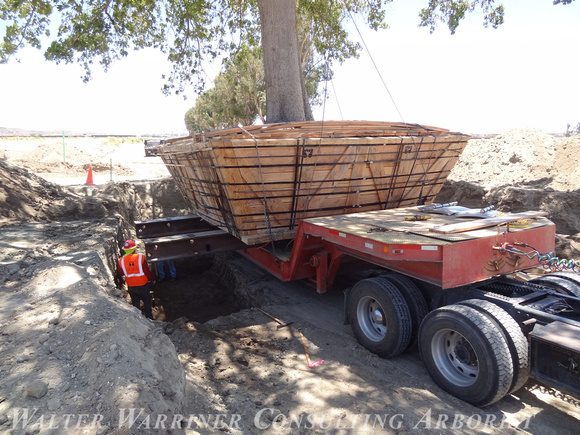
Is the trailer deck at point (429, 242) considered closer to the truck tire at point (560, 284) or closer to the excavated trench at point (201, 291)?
the truck tire at point (560, 284)

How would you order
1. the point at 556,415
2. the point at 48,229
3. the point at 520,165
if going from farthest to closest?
the point at 520,165 → the point at 48,229 → the point at 556,415

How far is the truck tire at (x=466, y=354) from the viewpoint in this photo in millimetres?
3416

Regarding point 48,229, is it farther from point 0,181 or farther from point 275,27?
point 275,27

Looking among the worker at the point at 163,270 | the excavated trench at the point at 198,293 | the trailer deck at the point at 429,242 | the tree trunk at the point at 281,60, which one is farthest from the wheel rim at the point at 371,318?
the worker at the point at 163,270

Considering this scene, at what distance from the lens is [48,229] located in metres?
7.96

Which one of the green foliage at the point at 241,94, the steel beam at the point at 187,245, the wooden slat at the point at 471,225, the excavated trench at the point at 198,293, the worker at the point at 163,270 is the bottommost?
the excavated trench at the point at 198,293

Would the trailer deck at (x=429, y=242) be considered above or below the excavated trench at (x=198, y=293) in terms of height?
above

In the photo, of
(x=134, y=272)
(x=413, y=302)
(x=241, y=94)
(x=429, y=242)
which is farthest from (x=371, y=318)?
(x=241, y=94)

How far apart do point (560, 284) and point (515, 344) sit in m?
1.37

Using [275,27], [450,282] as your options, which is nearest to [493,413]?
[450,282]

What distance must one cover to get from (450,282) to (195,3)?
1021 centimetres

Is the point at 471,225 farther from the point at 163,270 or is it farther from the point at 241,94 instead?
the point at 241,94

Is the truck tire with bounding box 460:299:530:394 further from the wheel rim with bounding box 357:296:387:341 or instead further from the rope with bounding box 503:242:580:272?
the wheel rim with bounding box 357:296:387:341

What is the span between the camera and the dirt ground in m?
2.79
